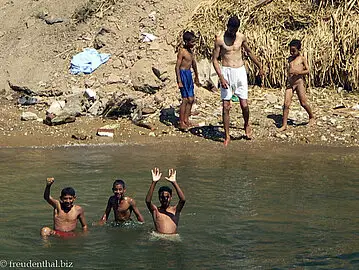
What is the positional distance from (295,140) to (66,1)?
23.9 feet

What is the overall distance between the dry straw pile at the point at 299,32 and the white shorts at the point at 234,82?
7.59 ft

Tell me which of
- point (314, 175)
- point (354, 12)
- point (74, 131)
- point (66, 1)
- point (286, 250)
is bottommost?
point (286, 250)

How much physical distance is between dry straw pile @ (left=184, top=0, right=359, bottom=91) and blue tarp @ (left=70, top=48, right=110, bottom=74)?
1.78 meters

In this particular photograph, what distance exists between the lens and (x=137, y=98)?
12086mm

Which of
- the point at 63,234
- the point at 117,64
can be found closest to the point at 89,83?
the point at 117,64

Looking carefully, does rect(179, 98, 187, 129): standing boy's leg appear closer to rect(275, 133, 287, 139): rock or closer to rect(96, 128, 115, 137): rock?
rect(96, 128, 115, 137): rock

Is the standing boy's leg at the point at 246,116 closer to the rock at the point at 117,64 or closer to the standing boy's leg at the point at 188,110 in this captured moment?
the standing boy's leg at the point at 188,110

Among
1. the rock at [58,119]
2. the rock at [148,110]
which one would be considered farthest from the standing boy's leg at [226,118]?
the rock at [58,119]

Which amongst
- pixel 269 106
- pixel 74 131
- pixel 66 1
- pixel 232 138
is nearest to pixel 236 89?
pixel 232 138

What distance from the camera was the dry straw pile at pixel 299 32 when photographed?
1230 cm

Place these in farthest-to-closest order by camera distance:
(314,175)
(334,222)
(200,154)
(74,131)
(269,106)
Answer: (269,106) → (74,131) → (200,154) → (314,175) → (334,222)

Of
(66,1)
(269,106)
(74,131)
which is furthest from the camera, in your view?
(66,1)

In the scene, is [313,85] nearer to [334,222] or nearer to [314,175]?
[314,175]

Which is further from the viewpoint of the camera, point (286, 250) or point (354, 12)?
point (354, 12)
